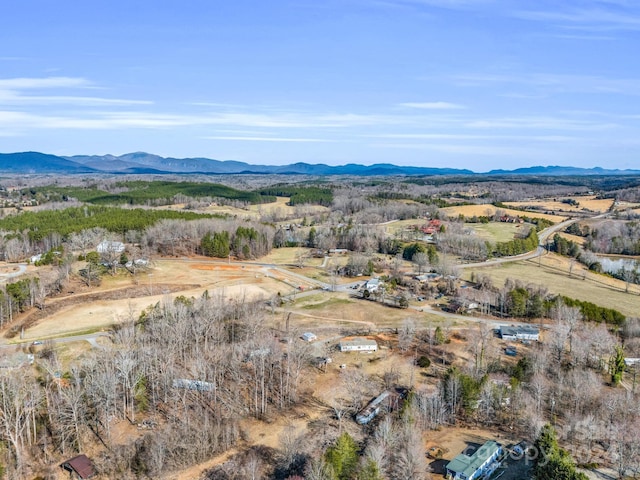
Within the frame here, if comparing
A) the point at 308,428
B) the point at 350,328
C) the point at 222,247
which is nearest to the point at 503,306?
the point at 350,328

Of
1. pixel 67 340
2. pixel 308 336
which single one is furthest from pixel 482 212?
pixel 67 340

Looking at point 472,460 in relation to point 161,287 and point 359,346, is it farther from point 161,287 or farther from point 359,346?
point 161,287

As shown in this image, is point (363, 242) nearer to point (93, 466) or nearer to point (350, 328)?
point (350, 328)

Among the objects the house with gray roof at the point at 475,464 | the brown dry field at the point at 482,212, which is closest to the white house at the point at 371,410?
the house with gray roof at the point at 475,464

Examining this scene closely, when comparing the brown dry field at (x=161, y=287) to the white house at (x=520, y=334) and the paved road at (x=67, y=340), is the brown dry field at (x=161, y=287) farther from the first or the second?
the white house at (x=520, y=334)

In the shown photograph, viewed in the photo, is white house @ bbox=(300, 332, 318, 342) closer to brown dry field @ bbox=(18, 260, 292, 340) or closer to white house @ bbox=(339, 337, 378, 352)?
white house @ bbox=(339, 337, 378, 352)
